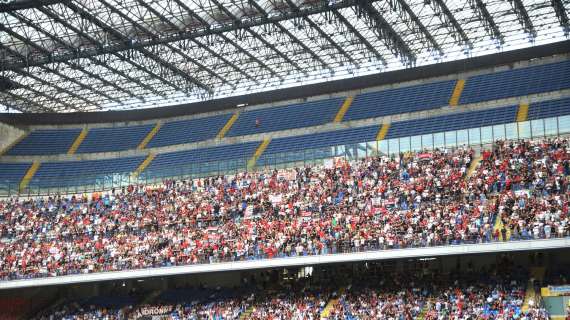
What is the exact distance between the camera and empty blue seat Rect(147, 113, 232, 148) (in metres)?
65.6

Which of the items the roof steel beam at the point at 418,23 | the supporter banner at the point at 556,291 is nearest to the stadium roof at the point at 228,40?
the roof steel beam at the point at 418,23

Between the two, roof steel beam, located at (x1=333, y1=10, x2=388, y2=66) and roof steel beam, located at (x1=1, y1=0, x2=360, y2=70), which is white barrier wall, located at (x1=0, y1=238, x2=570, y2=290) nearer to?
roof steel beam, located at (x1=1, y1=0, x2=360, y2=70)

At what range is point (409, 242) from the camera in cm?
3853

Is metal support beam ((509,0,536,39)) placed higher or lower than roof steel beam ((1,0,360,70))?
higher

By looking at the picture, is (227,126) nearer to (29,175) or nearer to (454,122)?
(29,175)

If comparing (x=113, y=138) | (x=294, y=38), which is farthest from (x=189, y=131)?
(x=294, y=38)

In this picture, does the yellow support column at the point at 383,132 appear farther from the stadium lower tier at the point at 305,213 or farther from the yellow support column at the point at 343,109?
the stadium lower tier at the point at 305,213

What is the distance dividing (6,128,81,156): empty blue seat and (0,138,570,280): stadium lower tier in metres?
10.9

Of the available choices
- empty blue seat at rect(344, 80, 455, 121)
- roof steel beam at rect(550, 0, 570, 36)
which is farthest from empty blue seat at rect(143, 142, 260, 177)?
roof steel beam at rect(550, 0, 570, 36)

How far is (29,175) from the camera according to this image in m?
62.9

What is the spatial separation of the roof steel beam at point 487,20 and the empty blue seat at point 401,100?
18.2ft

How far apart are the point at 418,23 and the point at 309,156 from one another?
11.2 m

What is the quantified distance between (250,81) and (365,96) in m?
9.61

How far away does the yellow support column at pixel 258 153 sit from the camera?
180 feet
